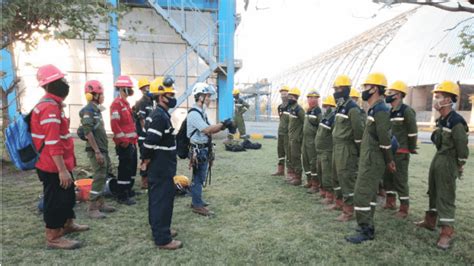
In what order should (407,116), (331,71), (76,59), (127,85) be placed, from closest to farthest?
(407,116), (127,85), (76,59), (331,71)

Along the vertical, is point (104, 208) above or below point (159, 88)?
below

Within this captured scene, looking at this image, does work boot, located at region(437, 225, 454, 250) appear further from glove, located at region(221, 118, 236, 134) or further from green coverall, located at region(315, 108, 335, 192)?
glove, located at region(221, 118, 236, 134)

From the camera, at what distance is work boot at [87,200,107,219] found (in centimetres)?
487

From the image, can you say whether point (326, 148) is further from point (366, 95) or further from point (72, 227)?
point (72, 227)

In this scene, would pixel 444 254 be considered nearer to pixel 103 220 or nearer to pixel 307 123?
pixel 307 123

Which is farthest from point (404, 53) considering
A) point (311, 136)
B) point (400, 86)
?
point (400, 86)

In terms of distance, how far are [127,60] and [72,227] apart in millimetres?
10561

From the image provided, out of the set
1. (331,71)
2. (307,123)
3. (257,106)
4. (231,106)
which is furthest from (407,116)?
(331,71)

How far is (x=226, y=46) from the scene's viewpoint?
1346 centimetres

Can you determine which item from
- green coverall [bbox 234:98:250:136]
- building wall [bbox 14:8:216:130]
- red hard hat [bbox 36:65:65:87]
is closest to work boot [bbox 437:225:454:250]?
red hard hat [bbox 36:65:65:87]

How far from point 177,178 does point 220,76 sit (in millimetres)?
8326

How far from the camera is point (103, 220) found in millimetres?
4805

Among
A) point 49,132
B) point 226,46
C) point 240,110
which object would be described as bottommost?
point 49,132

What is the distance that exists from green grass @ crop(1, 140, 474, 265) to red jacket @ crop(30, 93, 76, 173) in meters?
1.09
